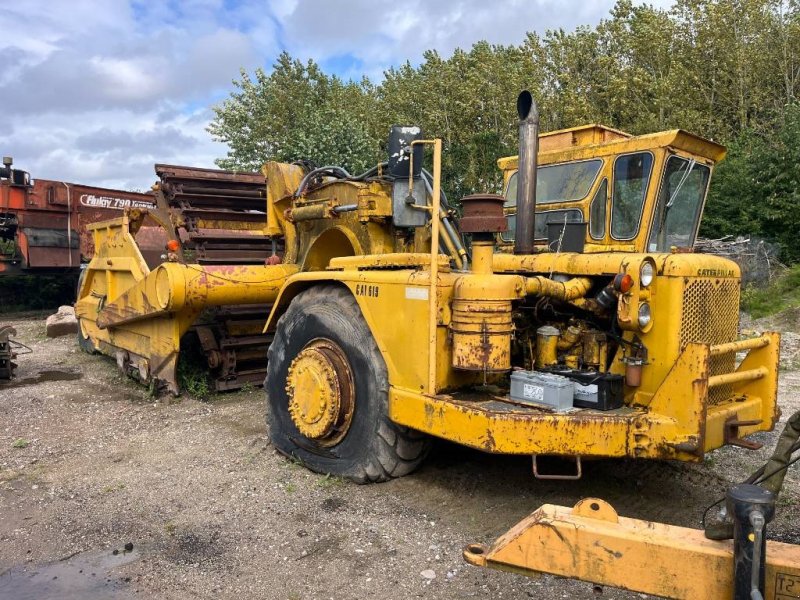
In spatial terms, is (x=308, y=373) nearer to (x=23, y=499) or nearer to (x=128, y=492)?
(x=128, y=492)

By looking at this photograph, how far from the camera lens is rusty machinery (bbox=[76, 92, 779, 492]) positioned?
3.40 metres

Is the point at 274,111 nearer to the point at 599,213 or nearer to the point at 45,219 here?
the point at 45,219

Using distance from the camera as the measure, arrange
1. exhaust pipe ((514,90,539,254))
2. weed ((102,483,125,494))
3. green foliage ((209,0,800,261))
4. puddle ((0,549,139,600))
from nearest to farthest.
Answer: puddle ((0,549,139,600)), exhaust pipe ((514,90,539,254)), weed ((102,483,125,494)), green foliage ((209,0,800,261))

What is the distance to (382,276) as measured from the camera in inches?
160

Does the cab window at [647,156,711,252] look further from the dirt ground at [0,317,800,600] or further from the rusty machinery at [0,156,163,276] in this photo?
the rusty machinery at [0,156,163,276]

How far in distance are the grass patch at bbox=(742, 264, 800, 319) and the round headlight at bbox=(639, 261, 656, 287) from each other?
9911 mm

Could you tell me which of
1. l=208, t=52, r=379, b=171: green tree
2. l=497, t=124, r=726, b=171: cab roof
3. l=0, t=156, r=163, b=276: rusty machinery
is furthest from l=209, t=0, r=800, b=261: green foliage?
l=497, t=124, r=726, b=171: cab roof

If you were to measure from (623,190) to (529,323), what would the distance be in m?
1.13

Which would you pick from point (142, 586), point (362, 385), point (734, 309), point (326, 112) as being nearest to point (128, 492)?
point (142, 586)

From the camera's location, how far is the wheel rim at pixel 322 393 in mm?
4188

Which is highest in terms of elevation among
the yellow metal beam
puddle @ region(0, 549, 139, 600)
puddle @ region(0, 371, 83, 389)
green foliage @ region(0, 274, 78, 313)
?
green foliage @ region(0, 274, 78, 313)

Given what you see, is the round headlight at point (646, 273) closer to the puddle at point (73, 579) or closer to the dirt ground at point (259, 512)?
the dirt ground at point (259, 512)

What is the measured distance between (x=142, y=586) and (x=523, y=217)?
2.89 metres

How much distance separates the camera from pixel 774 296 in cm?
1284
